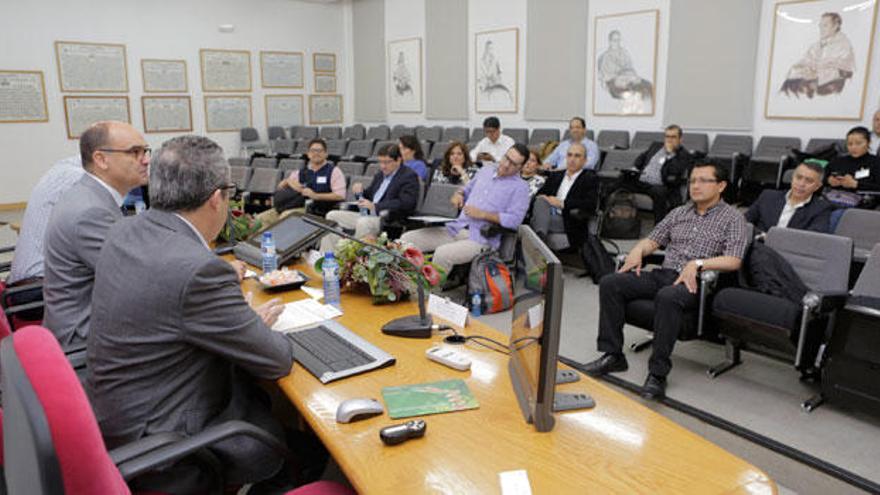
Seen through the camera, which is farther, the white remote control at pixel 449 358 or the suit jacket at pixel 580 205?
the suit jacket at pixel 580 205

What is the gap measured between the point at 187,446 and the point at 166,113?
10.7 m

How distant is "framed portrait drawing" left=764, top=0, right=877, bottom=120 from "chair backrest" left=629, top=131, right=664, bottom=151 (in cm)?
135

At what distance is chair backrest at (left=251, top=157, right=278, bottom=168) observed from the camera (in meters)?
7.05

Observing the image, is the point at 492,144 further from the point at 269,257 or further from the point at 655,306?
the point at 269,257

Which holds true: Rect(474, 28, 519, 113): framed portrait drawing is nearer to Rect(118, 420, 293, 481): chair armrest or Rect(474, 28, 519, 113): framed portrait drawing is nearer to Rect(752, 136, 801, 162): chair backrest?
Rect(752, 136, 801, 162): chair backrest

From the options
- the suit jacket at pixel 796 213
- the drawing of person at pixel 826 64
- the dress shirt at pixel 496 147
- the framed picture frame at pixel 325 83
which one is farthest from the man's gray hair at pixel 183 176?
the framed picture frame at pixel 325 83

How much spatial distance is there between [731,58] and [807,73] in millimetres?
921

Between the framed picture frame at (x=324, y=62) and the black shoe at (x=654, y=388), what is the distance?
442 inches

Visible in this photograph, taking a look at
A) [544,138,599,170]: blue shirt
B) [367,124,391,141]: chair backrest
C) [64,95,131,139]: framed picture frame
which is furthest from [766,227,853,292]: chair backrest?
[64,95,131,139]: framed picture frame

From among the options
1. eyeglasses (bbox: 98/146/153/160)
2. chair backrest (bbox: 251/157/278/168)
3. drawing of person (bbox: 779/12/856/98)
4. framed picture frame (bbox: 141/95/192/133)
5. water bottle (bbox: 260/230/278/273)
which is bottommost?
water bottle (bbox: 260/230/278/273)

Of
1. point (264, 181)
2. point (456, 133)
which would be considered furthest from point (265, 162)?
point (456, 133)

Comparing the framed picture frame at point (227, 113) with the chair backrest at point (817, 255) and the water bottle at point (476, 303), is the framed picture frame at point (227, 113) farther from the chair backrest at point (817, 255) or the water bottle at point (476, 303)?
the chair backrest at point (817, 255)

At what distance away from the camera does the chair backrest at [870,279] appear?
2.81 meters

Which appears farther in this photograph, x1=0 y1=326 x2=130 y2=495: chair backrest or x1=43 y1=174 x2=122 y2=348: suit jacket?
x1=43 y1=174 x2=122 y2=348: suit jacket
